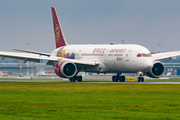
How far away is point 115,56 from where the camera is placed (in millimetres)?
54844

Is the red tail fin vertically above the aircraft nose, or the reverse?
the red tail fin

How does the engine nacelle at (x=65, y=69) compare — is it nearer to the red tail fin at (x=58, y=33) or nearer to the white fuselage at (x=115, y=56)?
the white fuselage at (x=115, y=56)

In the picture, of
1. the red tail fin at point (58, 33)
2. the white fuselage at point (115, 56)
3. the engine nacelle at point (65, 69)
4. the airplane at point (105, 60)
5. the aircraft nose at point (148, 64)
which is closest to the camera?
the aircraft nose at point (148, 64)

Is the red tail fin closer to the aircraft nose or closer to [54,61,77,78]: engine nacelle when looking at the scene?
[54,61,77,78]: engine nacelle

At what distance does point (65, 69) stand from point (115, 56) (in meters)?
6.84

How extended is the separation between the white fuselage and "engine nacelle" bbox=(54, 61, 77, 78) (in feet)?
14.5

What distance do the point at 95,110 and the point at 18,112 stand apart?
12.5 feet

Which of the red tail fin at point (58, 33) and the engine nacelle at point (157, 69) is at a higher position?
the red tail fin at point (58, 33)

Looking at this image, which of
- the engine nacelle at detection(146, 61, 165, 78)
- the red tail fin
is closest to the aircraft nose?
the engine nacelle at detection(146, 61, 165, 78)

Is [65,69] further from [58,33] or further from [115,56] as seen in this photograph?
[58,33]

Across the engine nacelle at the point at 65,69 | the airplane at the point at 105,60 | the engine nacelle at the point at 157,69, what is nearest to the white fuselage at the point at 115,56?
the airplane at the point at 105,60

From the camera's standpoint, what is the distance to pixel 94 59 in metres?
58.5

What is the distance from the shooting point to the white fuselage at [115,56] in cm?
5207

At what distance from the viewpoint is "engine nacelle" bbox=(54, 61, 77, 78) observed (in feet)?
174
